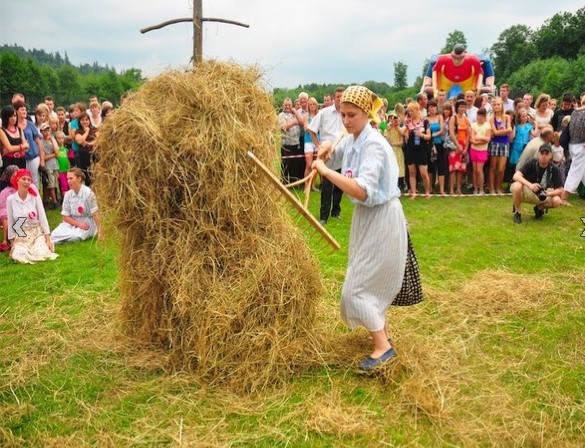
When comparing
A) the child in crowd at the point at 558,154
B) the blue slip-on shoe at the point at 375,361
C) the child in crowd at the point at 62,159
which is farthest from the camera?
the child in crowd at the point at 62,159

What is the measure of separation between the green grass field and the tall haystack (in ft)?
1.01

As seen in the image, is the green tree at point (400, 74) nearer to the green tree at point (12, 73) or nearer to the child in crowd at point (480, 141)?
the green tree at point (12, 73)

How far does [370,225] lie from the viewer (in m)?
3.80

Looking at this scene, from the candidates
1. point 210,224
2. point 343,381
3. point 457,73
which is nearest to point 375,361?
point 343,381

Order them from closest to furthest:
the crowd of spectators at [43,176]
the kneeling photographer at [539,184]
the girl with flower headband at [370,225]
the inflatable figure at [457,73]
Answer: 1. the girl with flower headband at [370,225]
2. the crowd of spectators at [43,176]
3. the kneeling photographer at [539,184]
4. the inflatable figure at [457,73]

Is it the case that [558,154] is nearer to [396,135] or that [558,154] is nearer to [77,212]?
[396,135]

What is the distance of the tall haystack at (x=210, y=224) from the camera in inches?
147

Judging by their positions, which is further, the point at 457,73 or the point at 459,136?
the point at 457,73

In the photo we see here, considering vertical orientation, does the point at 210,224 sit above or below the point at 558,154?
below

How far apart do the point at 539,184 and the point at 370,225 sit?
20.2 feet

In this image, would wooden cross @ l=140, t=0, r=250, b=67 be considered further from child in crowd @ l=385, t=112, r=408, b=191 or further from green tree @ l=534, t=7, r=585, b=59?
green tree @ l=534, t=7, r=585, b=59

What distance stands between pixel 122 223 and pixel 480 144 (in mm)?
8816

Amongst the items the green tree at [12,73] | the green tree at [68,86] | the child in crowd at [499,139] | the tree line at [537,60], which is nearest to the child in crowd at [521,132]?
the child in crowd at [499,139]

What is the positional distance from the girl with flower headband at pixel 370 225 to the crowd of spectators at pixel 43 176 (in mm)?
3054
